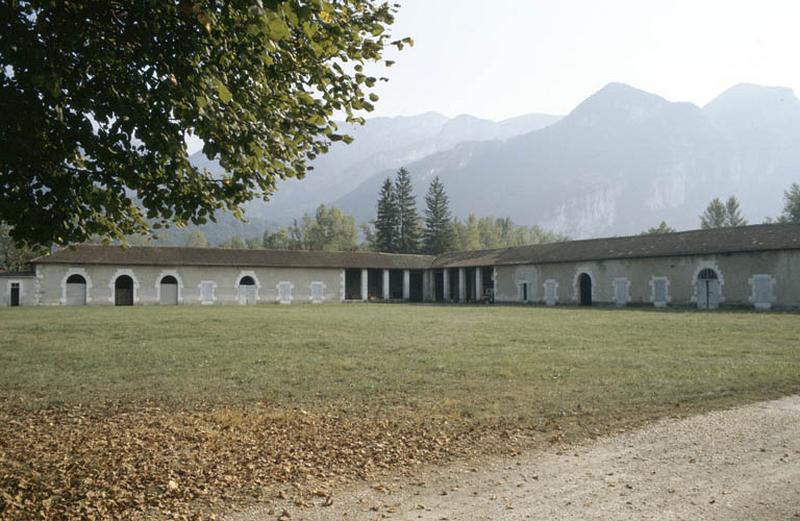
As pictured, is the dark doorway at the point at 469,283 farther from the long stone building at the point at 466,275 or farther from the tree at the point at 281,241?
the tree at the point at 281,241

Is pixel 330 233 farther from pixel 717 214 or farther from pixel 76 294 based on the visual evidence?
pixel 717 214

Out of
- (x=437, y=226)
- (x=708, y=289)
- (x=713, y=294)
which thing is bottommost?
(x=713, y=294)

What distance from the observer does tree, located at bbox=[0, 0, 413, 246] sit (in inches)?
193

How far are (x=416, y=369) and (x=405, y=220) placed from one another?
61067mm

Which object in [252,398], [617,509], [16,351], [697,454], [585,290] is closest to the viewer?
[617,509]

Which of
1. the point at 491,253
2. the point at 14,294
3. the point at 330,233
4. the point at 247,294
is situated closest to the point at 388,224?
the point at 330,233

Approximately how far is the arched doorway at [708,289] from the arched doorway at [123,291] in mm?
34930

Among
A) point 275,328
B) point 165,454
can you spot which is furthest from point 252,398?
point 275,328

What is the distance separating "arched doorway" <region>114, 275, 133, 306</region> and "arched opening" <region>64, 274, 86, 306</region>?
193cm

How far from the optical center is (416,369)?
10555 millimetres

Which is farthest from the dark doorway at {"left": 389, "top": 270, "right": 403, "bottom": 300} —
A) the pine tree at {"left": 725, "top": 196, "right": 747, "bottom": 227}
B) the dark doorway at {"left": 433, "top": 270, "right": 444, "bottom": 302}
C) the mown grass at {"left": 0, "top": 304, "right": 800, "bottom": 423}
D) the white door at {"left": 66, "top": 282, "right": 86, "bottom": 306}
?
the pine tree at {"left": 725, "top": 196, "right": 747, "bottom": 227}

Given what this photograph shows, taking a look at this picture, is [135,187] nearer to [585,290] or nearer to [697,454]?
[697,454]

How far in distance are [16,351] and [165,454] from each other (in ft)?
32.3

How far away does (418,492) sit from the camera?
4.70 metres
